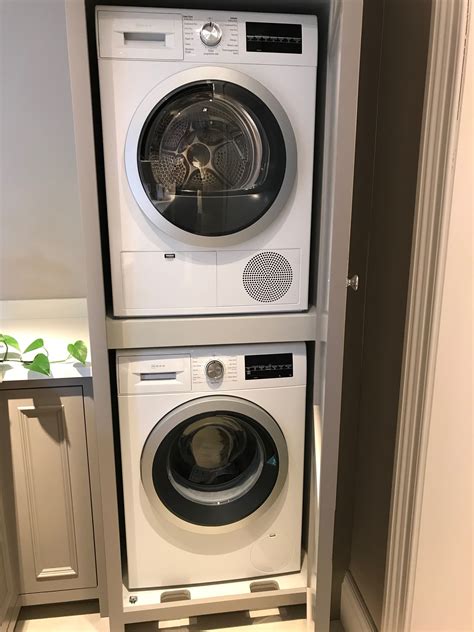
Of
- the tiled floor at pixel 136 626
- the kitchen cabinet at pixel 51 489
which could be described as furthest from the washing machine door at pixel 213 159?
the tiled floor at pixel 136 626

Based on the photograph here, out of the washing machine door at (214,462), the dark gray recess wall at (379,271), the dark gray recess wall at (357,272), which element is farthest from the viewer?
the washing machine door at (214,462)

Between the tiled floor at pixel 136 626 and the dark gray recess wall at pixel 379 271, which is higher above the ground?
the dark gray recess wall at pixel 379 271

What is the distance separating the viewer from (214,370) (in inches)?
60.8

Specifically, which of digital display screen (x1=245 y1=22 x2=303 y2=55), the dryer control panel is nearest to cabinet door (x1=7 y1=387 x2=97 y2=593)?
the dryer control panel

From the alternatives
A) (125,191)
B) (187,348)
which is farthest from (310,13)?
(187,348)

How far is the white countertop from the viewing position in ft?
5.07

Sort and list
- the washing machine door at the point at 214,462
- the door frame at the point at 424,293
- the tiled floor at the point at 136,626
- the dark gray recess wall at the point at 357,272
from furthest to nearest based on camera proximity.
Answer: the tiled floor at the point at 136,626 < the washing machine door at the point at 214,462 < the dark gray recess wall at the point at 357,272 < the door frame at the point at 424,293

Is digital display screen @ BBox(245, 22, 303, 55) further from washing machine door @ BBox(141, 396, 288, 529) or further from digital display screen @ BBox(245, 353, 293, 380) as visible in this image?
washing machine door @ BBox(141, 396, 288, 529)

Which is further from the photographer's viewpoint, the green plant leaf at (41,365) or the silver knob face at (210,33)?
the green plant leaf at (41,365)

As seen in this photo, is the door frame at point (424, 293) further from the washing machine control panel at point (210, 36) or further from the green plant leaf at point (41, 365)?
the green plant leaf at point (41, 365)

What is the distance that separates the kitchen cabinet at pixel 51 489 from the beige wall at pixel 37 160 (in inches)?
28.6

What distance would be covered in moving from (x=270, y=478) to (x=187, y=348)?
49 centimetres

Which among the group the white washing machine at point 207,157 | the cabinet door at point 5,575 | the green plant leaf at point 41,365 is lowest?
the cabinet door at point 5,575

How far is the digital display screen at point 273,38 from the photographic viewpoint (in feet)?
4.52
